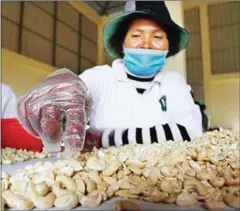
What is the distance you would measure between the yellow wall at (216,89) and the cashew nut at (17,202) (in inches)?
159

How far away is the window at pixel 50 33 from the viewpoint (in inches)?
111

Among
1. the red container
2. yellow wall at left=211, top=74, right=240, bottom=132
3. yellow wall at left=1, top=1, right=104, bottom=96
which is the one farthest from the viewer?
yellow wall at left=211, top=74, right=240, bottom=132

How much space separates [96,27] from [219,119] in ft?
7.75

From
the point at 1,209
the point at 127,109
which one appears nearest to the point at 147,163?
the point at 1,209

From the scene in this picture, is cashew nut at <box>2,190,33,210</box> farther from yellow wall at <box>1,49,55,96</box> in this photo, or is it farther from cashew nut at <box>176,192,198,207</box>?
yellow wall at <box>1,49,55,96</box>

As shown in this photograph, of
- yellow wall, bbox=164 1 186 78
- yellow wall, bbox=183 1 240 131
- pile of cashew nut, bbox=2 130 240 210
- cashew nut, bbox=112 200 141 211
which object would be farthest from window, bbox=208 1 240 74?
cashew nut, bbox=112 200 141 211

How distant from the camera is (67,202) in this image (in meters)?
0.25

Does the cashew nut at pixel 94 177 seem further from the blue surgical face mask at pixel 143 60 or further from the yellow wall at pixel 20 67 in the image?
the yellow wall at pixel 20 67

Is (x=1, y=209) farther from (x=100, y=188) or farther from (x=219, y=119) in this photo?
(x=219, y=119)

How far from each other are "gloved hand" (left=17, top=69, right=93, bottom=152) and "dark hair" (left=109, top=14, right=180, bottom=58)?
0.38 metres

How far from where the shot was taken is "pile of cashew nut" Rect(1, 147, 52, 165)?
0.48m

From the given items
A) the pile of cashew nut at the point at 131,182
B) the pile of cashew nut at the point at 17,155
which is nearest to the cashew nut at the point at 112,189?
the pile of cashew nut at the point at 131,182

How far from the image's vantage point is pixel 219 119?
4094mm

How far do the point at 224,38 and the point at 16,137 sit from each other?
4.25 meters
